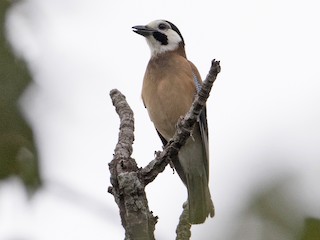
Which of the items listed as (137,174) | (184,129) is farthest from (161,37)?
(137,174)

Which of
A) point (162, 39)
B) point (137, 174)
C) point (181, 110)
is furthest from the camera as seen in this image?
point (162, 39)

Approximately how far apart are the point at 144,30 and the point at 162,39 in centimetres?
28

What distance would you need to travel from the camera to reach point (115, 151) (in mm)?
3258

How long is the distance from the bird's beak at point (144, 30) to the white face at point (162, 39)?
53mm

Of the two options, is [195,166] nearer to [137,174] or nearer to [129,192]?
[137,174]

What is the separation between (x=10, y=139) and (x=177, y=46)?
228 inches

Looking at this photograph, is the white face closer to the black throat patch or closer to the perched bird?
the black throat patch

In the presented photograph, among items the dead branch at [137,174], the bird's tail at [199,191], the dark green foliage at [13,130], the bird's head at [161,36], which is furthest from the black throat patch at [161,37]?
the dark green foliage at [13,130]

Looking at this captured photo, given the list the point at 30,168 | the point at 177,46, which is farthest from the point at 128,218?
the point at 177,46

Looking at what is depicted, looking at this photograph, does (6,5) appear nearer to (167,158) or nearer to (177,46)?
(167,158)

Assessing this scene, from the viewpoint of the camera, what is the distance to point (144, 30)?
7.12 m

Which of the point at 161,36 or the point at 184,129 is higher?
the point at 161,36

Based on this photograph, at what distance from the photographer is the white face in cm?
701

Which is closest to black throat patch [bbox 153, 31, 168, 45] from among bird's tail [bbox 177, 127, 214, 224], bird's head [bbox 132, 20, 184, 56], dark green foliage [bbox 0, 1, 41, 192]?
bird's head [bbox 132, 20, 184, 56]
